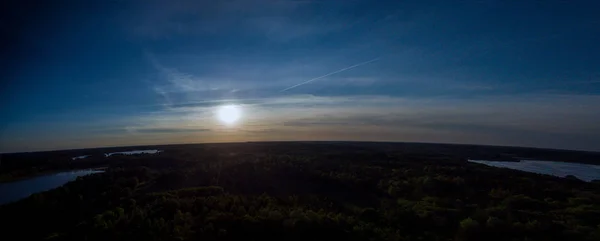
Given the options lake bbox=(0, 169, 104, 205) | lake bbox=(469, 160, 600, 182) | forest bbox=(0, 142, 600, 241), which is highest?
forest bbox=(0, 142, 600, 241)

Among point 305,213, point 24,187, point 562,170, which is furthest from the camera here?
point 562,170

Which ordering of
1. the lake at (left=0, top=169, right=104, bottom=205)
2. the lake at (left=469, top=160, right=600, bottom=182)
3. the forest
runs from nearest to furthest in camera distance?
the forest, the lake at (left=0, top=169, right=104, bottom=205), the lake at (left=469, top=160, right=600, bottom=182)

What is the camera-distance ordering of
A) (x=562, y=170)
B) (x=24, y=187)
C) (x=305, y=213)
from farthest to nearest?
(x=562, y=170) < (x=24, y=187) < (x=305, y=213)

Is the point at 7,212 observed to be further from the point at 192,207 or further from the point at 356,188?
the point at 356,188

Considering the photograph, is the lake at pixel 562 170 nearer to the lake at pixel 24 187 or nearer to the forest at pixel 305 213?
the forest at pixel 305 213

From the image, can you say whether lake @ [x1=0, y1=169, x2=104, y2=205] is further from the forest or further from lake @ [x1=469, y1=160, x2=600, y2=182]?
lake @ [x1=469, y1=160, x2=600, y2=182]

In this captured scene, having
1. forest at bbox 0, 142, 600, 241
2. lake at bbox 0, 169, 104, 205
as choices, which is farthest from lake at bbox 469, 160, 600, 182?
lake at bbox 0, 169, 104, 205

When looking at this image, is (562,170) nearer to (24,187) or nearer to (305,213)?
(305,213)

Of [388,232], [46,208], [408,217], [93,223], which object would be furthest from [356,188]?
[46,208]

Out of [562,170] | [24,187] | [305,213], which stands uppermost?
[305,213]

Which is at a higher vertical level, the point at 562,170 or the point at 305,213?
the point at 305,213

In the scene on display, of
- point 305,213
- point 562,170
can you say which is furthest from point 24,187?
point 562,170
